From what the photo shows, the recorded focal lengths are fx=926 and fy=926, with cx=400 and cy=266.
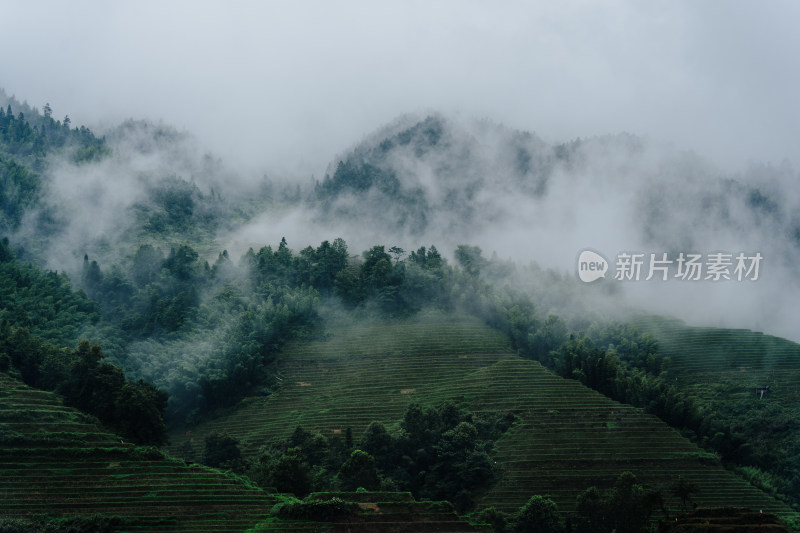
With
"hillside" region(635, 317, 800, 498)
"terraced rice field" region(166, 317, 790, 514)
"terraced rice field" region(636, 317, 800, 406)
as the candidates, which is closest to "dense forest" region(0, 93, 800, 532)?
"hillside" region(635, 317, 800, 498)

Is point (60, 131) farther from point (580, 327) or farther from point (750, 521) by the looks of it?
point (750, 521)

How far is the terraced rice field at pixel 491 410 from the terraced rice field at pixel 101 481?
9683 mm

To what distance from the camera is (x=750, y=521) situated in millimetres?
34344

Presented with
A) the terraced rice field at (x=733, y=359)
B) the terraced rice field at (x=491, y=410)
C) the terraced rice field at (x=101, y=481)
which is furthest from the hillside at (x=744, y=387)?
the terraced rice field at (x=101, y=481)

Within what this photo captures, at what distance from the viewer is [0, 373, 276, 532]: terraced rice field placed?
33500mm

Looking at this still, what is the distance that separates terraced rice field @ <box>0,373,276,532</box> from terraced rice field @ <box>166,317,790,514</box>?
9.68 m

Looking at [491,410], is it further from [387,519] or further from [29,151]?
[29,151]

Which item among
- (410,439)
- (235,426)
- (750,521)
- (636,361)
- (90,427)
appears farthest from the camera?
(636,361)

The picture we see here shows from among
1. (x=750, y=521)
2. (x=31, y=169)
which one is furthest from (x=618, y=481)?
(x=31, y=169)

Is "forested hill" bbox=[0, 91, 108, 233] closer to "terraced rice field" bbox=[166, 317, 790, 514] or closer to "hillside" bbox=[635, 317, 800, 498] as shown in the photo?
"terraced rice field" bbox=[166, 317, 790, 514]

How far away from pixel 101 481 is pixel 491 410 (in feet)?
65.6

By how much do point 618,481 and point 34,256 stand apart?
45.3m

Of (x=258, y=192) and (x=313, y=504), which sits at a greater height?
(x=258, y=192)

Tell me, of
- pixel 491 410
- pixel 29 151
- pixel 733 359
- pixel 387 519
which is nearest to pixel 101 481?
pixel 387 519
